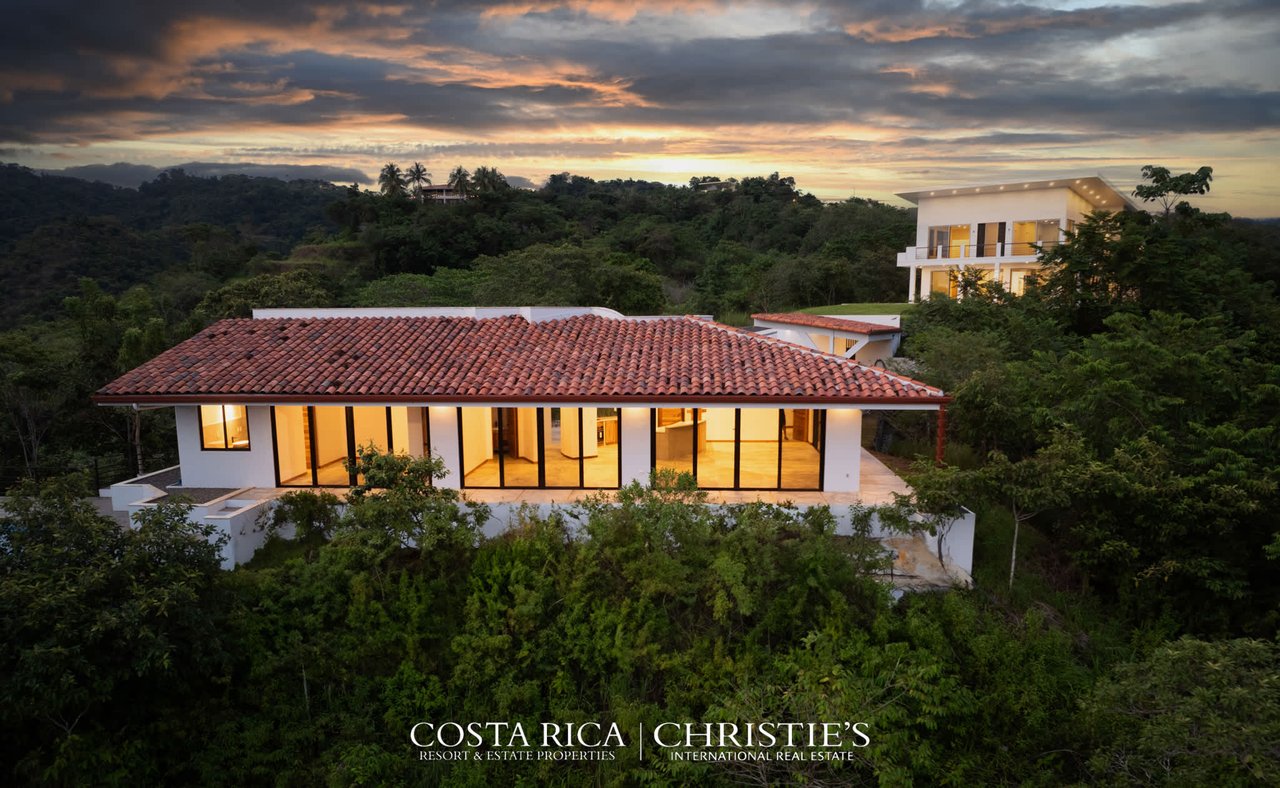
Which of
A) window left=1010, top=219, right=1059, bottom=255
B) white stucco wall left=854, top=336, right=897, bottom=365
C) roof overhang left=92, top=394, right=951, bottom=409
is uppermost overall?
window left=1010, top=219, right=1059, bottom=255

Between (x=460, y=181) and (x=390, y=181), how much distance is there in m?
8.66

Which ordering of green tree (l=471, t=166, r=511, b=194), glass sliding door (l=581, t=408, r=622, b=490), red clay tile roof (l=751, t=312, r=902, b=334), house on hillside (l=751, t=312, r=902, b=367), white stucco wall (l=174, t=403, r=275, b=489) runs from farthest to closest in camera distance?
green tree (l=471, t=166, r=511, b=194)
red clay tile roof (l=751, t=312, r=902, b=334)
house on hillside (l=751, t=312, r=902, b=367)
white stucco wall (l=174, t=403, r=275, b=489)
glass sliding door (l=581, t=408, r=622, b=490)

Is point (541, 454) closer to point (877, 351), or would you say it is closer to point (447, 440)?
point (447, 440)

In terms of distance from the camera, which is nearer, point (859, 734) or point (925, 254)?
point (859, 734)

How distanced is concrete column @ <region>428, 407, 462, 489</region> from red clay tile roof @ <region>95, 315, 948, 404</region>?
665 mm

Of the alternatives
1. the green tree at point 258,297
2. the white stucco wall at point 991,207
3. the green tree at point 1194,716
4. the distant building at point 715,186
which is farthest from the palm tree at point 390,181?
the green tree at point 1194,716

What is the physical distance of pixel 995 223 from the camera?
1390 inches

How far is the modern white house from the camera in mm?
33594

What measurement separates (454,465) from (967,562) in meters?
9.09

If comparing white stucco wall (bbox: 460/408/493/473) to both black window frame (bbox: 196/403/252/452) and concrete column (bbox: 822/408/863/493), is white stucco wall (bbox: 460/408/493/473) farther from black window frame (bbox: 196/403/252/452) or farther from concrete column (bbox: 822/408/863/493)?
concrete column (bbox: 822/408/863/493)

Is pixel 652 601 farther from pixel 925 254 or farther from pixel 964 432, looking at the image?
pixel 925 254

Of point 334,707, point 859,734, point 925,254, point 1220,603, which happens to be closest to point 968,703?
point 859,734

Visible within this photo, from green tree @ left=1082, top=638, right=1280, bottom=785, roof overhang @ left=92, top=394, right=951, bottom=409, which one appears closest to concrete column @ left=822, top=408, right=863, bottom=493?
roof overhang @ left=92, top=394, right=951, bottom=409

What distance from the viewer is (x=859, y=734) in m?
8.90
